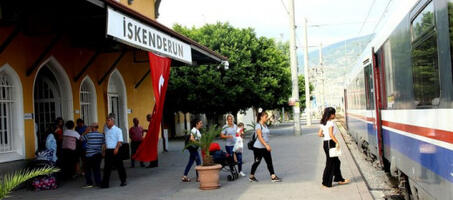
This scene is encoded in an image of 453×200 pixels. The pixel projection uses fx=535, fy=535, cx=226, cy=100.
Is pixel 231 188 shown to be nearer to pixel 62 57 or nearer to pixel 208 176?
pixel 208 176

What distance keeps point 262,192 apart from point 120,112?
32.9ft

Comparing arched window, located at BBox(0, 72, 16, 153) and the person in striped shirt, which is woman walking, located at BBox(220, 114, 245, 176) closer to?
the person in striped shirt

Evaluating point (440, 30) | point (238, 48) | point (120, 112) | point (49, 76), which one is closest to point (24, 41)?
point (49, 76)

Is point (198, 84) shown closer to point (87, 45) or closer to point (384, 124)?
point (87, 45)

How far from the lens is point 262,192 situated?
10773mm

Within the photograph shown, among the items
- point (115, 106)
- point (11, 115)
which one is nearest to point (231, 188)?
point (11, 115)

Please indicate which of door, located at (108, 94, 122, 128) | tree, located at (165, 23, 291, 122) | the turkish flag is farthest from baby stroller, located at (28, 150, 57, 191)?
tree, located at (165, 23, 291, 122)

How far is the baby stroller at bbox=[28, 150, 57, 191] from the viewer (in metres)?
12.4

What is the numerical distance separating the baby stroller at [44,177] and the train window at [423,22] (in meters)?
9.04

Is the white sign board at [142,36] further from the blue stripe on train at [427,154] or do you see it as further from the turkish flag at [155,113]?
the blue stripe on train at [427,154]

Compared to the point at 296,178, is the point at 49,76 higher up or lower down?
higher up

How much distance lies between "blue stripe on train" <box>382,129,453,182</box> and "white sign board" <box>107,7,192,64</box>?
535cm

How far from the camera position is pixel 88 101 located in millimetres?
17125

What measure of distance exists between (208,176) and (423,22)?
657 centimetres
